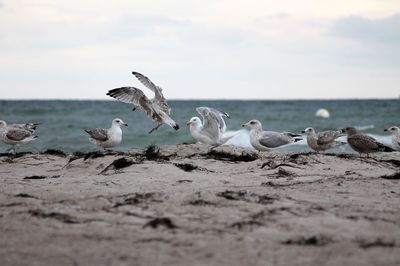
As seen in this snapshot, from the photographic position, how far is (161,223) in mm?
4184

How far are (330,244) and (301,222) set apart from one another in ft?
1.49

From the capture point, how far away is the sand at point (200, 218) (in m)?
3.63

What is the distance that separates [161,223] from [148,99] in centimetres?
614

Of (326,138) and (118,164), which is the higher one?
(326,138)

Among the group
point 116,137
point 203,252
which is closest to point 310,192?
point 203,252

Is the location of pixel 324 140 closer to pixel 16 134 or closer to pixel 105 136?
pixel 105 136

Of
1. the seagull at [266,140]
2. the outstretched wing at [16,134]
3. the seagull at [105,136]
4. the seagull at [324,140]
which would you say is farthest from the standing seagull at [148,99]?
the outstretched wing at [16,134]

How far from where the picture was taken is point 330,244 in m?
3.81

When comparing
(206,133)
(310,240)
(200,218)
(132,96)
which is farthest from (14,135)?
(310,240)

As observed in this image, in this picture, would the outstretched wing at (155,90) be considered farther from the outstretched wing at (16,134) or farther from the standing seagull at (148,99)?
the outstretched wing at (16,134)

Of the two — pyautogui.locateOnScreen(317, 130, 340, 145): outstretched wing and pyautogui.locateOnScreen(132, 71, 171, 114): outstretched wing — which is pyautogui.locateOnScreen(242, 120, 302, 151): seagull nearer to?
pyautogui.locateOnScreen(317, 130, 340, 145): outstretched wing

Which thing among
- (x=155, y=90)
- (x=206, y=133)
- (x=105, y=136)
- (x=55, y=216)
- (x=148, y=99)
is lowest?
(x=55, y=216)

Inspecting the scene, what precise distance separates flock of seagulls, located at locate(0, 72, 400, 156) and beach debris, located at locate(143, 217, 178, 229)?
18.6 feet

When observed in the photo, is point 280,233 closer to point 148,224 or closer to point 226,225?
point 226,225
